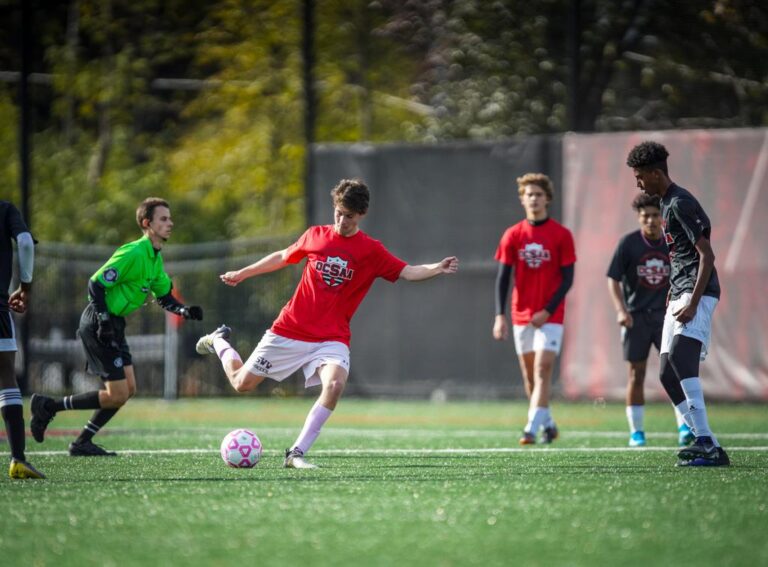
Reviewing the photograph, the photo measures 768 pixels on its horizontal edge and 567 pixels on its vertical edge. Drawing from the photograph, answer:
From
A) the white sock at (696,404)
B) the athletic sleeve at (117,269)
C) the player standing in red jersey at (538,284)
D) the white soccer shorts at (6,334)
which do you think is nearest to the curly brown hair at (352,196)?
the athletic sleeve at (117,269)

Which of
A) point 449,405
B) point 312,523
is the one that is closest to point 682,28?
point 449,405

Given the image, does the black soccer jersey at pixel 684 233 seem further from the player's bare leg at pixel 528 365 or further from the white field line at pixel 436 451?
the player's bare leg at pixel 528 365

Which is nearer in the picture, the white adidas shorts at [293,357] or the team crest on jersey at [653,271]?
the white adidas shorts at [293,357]

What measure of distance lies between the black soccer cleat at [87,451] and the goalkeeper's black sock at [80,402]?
30cm

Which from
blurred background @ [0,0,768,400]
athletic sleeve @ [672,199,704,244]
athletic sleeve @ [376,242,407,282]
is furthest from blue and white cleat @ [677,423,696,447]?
blurred background @ [0,0,768,400]

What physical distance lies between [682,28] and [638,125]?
144 centimetres

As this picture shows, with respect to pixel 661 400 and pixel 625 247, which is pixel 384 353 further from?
pixel 625 247

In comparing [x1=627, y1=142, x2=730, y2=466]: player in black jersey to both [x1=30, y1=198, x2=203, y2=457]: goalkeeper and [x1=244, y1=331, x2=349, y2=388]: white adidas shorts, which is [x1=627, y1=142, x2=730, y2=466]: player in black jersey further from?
[x1=30, y1=198, x2=203, y2=457]: goalkeeper

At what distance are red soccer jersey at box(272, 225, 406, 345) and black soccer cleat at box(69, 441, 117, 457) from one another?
188 centimetres

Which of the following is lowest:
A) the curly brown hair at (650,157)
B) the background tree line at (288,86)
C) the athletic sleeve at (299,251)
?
the athletic sleeve at (299,251)

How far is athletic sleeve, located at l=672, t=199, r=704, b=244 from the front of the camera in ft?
26.0

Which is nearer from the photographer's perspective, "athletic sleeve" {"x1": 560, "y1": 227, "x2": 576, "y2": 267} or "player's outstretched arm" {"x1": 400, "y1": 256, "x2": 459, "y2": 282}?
"player's outstretched arm" {"x1": 400, "y1": 256, "x2": 459, "y2": 282}

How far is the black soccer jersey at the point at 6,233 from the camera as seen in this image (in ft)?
25.2

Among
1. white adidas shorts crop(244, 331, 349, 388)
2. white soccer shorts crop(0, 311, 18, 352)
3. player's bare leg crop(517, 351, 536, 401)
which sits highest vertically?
white soccer shorts crop(0, 311, 18, 352)
